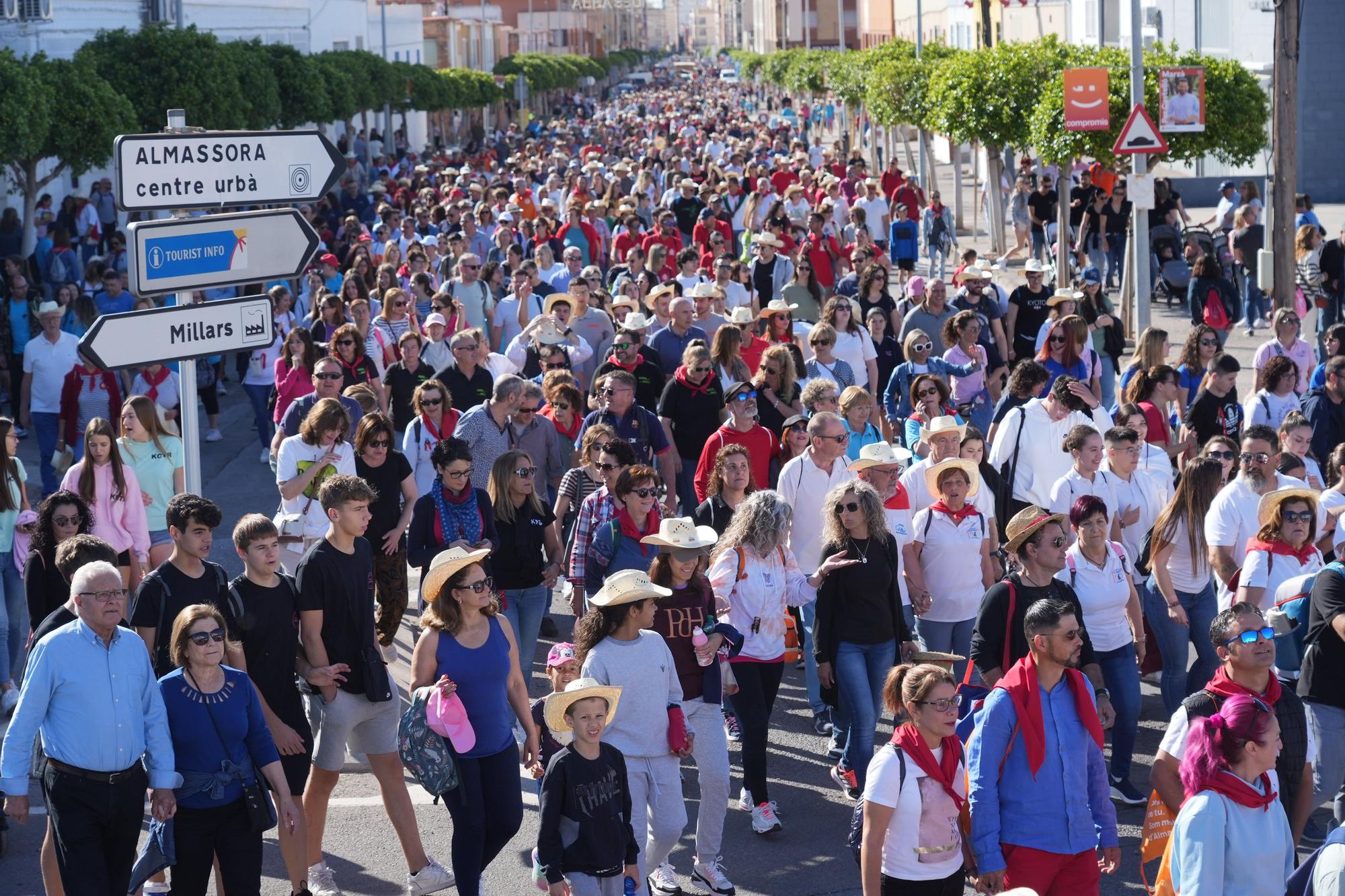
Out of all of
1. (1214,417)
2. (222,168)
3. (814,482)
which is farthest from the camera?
(1214,417)

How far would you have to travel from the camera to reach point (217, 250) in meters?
6.96

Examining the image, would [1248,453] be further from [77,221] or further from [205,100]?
[205,100]

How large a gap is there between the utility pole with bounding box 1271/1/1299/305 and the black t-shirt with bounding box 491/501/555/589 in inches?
394

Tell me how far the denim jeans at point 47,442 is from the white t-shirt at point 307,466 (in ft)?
15.2

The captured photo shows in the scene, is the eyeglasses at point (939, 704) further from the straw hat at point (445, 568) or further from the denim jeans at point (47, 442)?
the denim jeans at point (47, 442)

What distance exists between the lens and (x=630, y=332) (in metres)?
12.9

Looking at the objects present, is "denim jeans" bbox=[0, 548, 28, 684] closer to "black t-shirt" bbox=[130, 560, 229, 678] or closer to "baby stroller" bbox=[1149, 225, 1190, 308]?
"black t-shirt" bbox=[130, 560, 229, 678]

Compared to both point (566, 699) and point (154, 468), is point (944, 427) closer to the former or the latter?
point (566, 699)

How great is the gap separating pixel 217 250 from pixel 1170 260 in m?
17.8

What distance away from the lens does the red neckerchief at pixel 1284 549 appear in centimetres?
746

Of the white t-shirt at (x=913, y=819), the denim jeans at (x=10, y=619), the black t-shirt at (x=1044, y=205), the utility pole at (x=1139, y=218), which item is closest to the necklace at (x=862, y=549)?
the white t-shirt at (x=913, y=819)

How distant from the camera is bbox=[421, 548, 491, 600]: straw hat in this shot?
6457mm

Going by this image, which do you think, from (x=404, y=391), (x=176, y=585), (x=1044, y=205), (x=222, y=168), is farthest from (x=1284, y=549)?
(x=1044, y=205)

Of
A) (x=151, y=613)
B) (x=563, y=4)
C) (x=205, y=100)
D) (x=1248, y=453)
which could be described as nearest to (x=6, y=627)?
(x=151, y=613)
